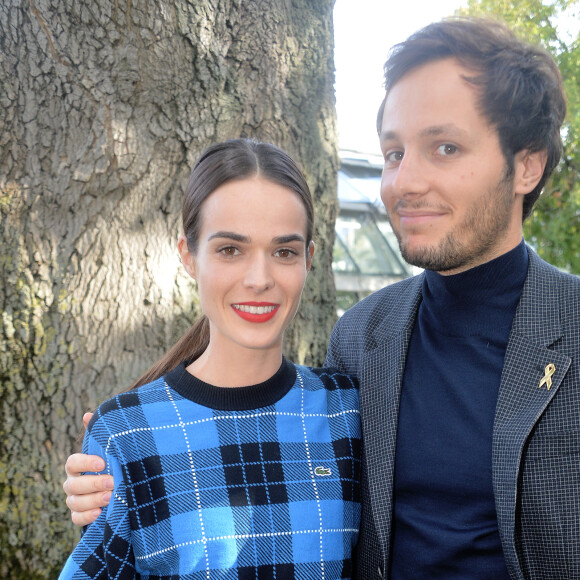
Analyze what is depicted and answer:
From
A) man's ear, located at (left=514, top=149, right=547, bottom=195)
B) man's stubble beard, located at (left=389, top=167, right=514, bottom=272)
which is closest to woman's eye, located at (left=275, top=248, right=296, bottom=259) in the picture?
man's stubble beard, located at (left=389, top=167, right=514, bottom=272)

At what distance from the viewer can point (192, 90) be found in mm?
2898

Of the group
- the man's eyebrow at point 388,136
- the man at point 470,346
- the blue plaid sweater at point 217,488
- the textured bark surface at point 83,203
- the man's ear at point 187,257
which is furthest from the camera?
the textured bark surface at point 83,203

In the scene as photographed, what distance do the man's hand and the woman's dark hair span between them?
15.9 inches

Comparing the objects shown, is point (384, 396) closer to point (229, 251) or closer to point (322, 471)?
point (322, 471)

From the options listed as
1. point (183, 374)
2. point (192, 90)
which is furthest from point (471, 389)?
point (192, 90)

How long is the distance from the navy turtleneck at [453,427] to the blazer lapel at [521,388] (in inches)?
2.4

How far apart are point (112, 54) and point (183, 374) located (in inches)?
56.1

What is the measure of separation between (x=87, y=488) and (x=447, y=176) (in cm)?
137

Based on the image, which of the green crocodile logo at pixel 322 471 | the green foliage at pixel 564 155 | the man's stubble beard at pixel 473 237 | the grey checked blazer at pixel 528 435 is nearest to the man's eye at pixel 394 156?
the man's stubble beard at pixel 473 237

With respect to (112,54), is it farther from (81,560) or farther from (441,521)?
(441,521)

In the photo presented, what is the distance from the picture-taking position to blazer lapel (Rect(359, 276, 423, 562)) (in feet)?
6.81

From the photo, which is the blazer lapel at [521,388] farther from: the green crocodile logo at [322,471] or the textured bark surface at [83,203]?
the textured bark surface at [83,203]

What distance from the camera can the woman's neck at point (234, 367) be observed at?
202 cm

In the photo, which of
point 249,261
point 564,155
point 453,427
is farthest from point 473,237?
point 564,155
